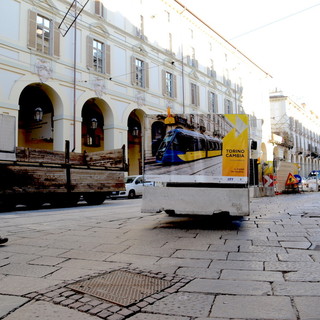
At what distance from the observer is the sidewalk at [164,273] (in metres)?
2.78

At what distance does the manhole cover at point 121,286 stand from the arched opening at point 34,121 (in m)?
17.9

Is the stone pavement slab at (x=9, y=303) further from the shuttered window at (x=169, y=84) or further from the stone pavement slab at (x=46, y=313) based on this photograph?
the shuttered window at (x=169, y=84)

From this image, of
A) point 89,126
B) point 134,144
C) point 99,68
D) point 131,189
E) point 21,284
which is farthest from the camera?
point 134,144

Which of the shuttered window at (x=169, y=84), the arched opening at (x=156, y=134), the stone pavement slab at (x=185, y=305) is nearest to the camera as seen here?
the stone pavement slab at (x=185, y=305)

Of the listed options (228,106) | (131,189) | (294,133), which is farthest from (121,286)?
(294,133)

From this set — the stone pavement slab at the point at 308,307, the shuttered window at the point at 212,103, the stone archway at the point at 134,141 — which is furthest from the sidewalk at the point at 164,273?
the shuttered window at the point at 212,103

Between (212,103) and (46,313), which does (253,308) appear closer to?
(46,313)

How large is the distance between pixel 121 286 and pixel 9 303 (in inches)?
38.4

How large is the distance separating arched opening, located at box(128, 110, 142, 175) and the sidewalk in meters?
19.7

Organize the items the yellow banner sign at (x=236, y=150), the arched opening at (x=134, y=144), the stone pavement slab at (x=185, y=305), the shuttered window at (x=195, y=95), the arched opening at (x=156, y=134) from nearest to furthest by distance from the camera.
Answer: the stone pavement slab at (x=185, y=305) → the yellow banner sign at (x=236, y=150) → the arched opening at (x=156, y=134) → the arched opening at (x=134, y=144) → the shuttered window at (x=195, y=95)

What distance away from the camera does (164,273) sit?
12.7 ft

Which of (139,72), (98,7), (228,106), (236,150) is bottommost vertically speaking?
(236,150)

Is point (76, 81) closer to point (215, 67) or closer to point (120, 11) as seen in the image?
point (120, 11)

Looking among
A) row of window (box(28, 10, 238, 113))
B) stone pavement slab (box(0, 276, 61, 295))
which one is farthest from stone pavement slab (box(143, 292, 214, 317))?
row of window (box(28, 10, 238, 113))
